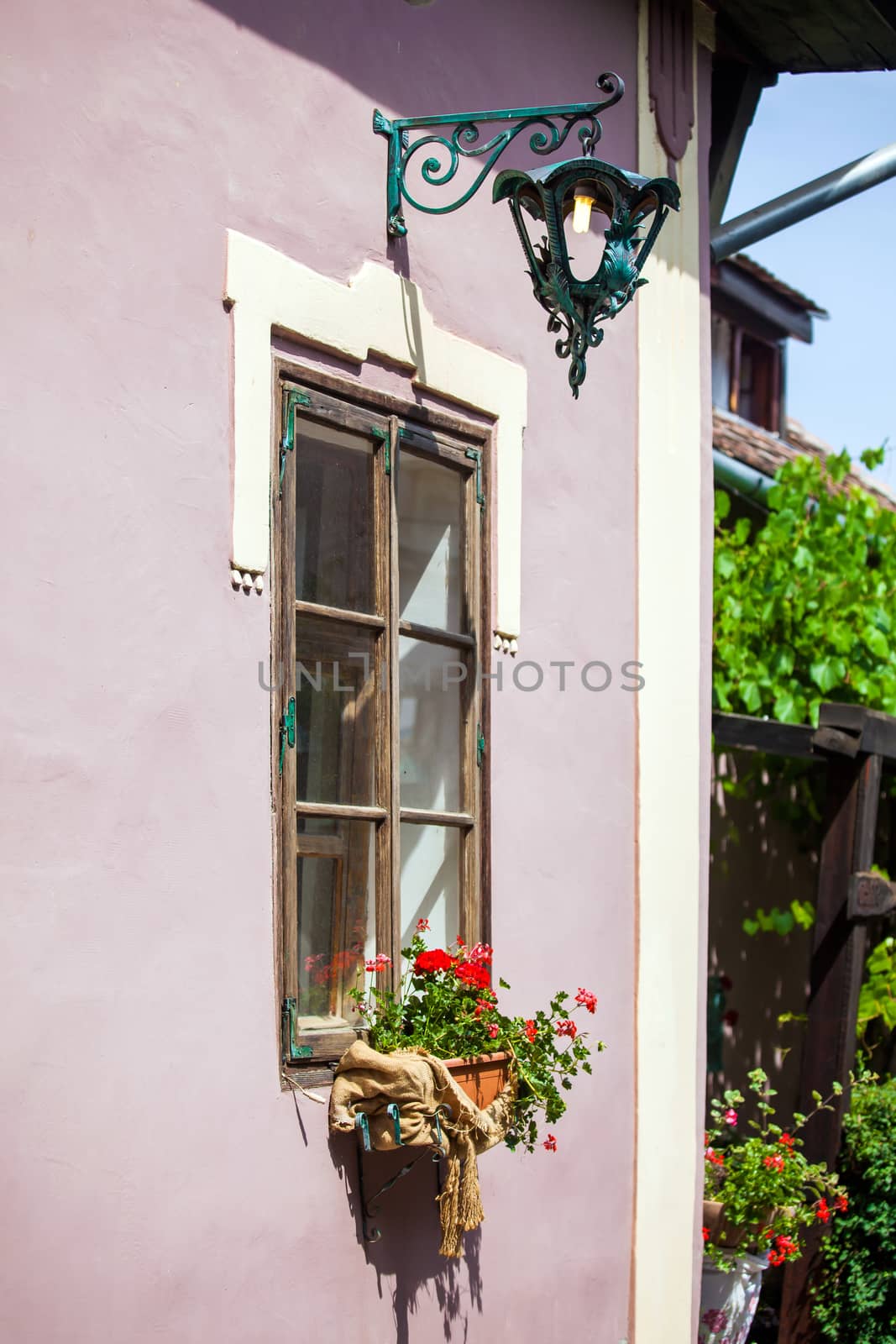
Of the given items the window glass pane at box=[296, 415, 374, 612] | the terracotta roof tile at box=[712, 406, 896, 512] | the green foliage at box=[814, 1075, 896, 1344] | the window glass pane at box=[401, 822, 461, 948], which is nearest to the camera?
the window glass pane at box=[296, 415, 374, 612]

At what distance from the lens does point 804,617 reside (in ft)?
23.6

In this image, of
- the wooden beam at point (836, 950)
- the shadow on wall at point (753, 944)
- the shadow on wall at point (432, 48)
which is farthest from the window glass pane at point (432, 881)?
the shadow on wall at point (753, 944)

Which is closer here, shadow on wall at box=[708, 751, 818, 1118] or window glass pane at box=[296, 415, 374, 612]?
window glass pane at box=[296, 415, 374, 612]

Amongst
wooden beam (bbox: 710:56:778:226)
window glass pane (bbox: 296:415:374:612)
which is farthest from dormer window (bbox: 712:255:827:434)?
window glass pane (bbox: 296:415:374:612)

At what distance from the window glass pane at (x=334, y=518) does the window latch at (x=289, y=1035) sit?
1.01 m

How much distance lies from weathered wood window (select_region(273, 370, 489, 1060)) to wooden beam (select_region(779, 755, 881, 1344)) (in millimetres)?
2257

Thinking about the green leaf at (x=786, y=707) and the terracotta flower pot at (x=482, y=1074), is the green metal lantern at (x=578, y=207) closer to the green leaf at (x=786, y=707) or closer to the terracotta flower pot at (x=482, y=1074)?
the terracotta flower pot at (x=482, y=1074)

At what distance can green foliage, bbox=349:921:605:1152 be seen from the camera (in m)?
3.95

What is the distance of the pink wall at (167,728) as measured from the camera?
326 cm

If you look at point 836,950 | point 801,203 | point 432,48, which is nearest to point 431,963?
point 432,48

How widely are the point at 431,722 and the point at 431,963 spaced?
2.48ft

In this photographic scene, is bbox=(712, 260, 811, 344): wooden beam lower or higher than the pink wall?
higher

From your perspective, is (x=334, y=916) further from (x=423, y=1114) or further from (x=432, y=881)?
(x=423, y=1114)

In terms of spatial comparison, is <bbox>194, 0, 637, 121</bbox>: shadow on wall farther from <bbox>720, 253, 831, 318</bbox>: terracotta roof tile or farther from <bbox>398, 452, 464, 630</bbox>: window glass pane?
<bbox>720, 253, 831, 318</bbox>: terracotta roof tile
